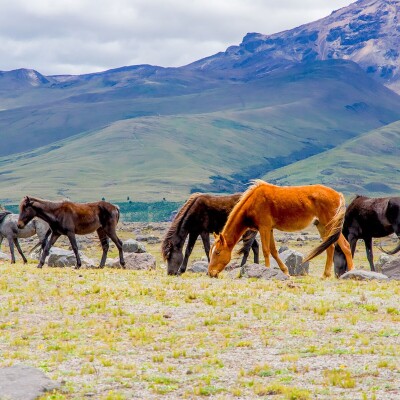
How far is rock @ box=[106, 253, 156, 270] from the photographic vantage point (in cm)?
3859

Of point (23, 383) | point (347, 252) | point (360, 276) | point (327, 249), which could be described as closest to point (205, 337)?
point (23, 383)

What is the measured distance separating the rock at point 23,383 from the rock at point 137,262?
2304cm

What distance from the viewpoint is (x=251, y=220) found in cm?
2777

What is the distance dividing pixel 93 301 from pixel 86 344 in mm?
4823

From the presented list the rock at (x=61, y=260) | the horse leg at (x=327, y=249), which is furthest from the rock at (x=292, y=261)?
the horse leg at (x=327, y=249)

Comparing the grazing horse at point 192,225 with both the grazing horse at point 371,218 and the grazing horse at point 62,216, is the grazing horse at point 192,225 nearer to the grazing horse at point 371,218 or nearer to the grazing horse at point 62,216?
the grazing horse at point 62,216

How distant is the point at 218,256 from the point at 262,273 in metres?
1.73

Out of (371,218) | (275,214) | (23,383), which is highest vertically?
(275,214)

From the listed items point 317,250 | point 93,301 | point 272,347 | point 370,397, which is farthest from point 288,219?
point 370,397

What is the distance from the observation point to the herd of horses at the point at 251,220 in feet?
90.4

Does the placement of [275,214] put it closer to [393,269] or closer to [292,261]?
[393,269]

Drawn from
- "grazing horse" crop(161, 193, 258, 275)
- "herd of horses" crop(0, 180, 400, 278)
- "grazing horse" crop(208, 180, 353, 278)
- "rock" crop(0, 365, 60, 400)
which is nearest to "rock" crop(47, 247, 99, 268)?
"herd of horses" crop(0, 180, 400, 278)

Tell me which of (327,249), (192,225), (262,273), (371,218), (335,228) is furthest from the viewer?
(371,218)

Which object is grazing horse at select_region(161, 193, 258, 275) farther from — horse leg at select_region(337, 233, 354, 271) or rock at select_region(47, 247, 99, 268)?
rock at select_region(47, 247, 99, 268)
